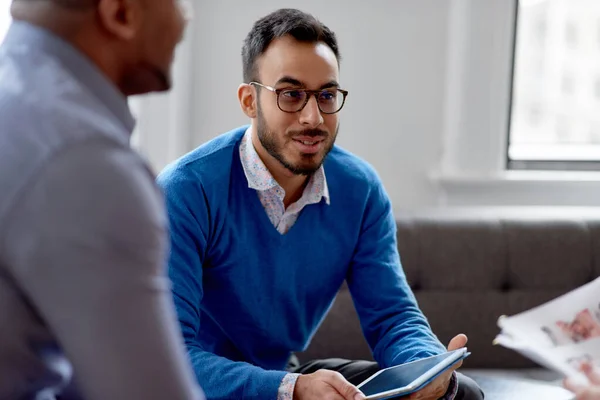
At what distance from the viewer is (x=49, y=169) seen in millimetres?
783

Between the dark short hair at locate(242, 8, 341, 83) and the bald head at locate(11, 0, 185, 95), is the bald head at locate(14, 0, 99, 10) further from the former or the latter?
the dark short hair at locate(242, 8, 341, 83)

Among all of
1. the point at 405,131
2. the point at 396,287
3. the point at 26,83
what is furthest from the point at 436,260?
the point at 26,83

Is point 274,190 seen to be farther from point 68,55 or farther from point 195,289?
point 68,55

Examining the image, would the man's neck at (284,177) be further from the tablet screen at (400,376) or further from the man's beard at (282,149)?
the tablet screen at (400,376)

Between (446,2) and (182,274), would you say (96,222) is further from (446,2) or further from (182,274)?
(446,2)

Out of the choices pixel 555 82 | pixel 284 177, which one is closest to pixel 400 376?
pixel 284 177

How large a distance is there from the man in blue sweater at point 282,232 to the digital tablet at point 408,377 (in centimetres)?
16

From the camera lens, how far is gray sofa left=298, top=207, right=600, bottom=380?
2.25 metres

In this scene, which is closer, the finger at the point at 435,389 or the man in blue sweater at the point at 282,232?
the finger at the point at 435,389

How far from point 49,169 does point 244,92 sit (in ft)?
3.78

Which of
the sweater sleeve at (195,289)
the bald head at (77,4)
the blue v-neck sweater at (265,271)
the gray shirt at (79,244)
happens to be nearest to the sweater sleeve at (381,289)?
the blue v-neck sweater at (265,271)

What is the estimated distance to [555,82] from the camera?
9.30ft

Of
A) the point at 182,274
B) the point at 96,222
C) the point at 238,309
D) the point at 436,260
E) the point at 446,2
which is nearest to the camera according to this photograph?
the point at 96,222

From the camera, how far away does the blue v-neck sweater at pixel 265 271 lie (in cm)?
168
